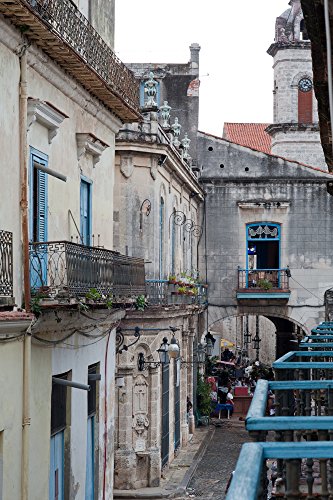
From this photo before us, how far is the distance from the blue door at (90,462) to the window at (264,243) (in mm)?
18087

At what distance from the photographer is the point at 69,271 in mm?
12500

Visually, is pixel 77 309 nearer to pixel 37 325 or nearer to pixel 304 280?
pixel 37 325

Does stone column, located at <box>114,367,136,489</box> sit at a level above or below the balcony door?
below

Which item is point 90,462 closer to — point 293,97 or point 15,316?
point 15,316

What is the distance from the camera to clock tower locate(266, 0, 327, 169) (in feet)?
176

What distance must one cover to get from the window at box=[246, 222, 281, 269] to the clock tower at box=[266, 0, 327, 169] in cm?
1948

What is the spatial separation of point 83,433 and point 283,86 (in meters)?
41.6

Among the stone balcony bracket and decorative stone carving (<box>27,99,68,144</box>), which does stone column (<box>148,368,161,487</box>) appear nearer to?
the stone balcony bracket

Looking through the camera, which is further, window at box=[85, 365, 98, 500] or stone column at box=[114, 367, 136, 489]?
stone column at box=[114, 367, 136, 489]

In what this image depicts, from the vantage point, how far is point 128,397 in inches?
894

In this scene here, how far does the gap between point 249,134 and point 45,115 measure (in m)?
52.9

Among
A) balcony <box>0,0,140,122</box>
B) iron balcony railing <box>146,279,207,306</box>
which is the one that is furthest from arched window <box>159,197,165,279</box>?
balcony <box>0,0,140,122</box>

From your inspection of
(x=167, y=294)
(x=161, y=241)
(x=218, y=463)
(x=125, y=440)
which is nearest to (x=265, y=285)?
(x=161, y=241)

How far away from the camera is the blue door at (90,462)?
15.8 meters
